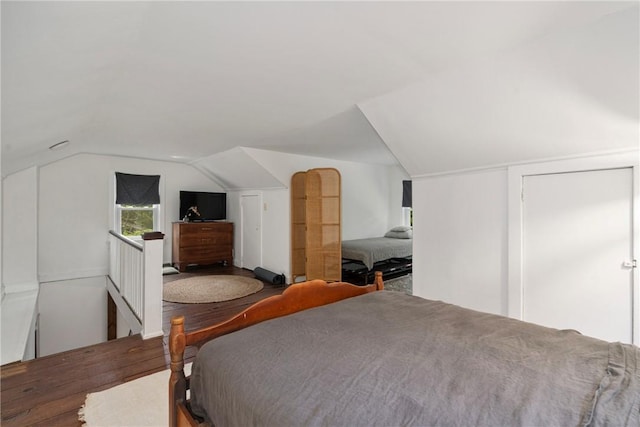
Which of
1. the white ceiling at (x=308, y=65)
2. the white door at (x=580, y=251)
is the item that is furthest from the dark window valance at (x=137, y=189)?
the white door at (x=580, y=251)

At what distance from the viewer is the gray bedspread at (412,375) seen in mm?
880

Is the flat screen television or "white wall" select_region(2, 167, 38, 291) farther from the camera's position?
the flat screen television

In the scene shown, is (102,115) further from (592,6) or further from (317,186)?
(592,6)

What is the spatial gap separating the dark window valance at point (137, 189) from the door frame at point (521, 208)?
19.2 ft

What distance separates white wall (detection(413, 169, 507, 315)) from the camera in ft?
9.08

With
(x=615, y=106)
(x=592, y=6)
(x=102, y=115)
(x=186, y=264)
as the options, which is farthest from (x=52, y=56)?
(x=186, y=264)

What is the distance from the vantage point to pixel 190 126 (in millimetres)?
3408

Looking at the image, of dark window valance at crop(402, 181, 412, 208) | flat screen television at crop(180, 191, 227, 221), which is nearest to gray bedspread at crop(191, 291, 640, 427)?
flat screen television at crop(180, 191, 227, 221)

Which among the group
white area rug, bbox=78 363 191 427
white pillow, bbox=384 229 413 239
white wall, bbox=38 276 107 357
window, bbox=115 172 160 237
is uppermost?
window, bbox=115 172 160 237

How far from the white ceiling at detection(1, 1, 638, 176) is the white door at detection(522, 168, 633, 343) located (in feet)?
1.04

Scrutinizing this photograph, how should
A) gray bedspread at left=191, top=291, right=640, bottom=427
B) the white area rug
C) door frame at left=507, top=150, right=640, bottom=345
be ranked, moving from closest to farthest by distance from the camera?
gray bedspread at left=191, top=291, right=640, bottom=427
the white area rug
door frame at left=507, top=150, right=640, bottom=345

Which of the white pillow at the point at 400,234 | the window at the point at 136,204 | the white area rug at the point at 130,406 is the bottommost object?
the white area rug at the point at 130,406

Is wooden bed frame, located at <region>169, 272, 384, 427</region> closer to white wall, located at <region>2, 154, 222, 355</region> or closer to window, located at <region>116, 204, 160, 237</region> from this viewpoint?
white wall, located at <region>2, 154, 222, 355</region>

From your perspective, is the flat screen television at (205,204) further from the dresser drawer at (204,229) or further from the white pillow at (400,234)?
the white pillow at (400,234)
